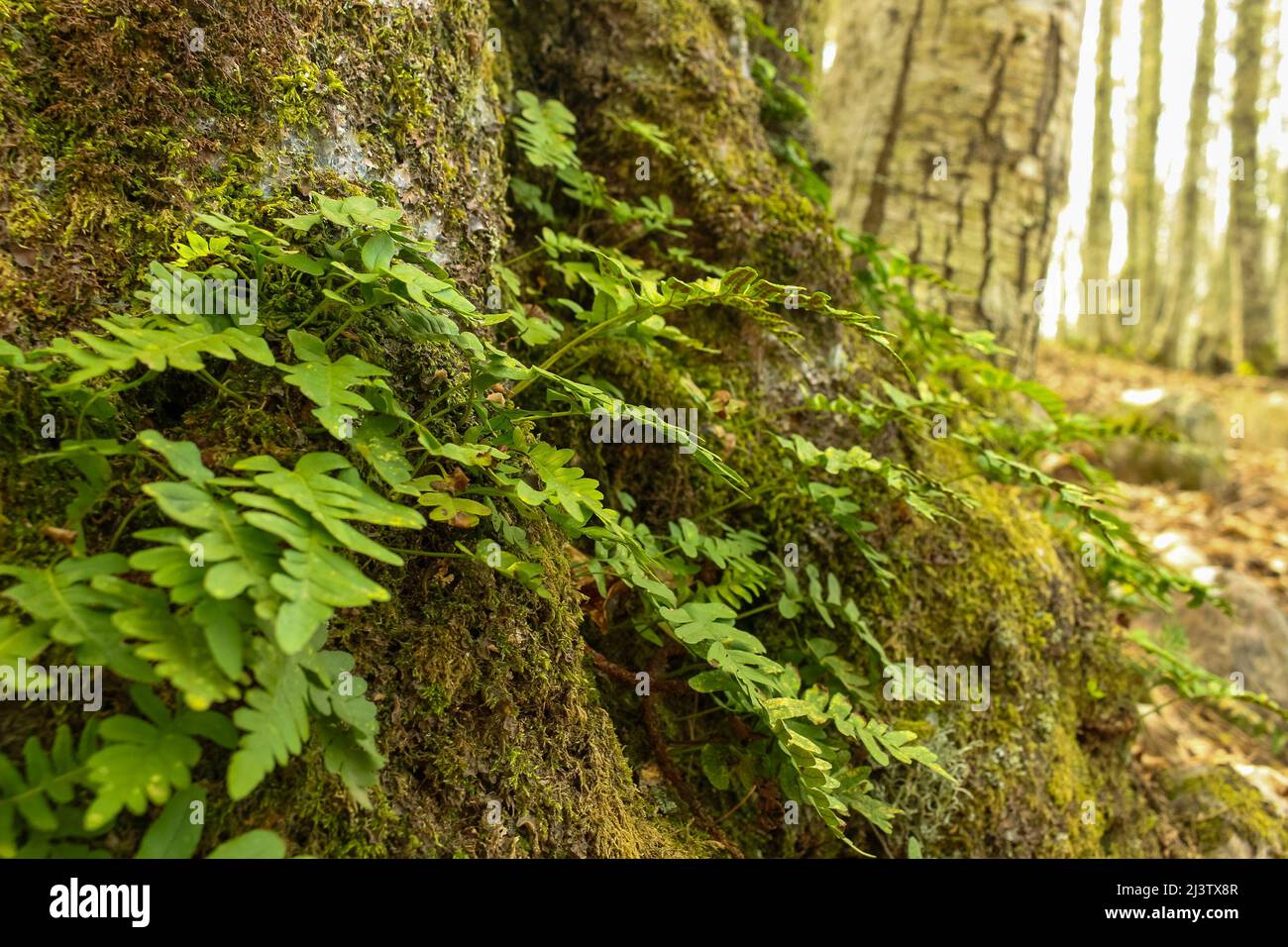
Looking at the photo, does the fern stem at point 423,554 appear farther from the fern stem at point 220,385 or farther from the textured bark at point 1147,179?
the textured bark at point 1147,179

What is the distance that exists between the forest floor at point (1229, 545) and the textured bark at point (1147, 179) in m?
6.75

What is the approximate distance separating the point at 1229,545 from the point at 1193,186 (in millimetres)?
13450

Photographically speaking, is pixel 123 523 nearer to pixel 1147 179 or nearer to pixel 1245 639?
pixel 1245 639

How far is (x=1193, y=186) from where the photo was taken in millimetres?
16188

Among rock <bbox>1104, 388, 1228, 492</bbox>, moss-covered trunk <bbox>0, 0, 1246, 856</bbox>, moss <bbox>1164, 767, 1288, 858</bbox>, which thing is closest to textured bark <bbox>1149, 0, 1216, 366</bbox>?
rock <bbox>1104, 388, 1228, 492</bbox>

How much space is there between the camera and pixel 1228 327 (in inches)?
867

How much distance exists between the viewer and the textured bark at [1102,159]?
17.0 meters

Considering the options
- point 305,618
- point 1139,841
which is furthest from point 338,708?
point 1139,841

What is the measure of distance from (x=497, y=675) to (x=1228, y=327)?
1041 inches

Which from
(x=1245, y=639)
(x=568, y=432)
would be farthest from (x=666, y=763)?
(x=1245, y=639)

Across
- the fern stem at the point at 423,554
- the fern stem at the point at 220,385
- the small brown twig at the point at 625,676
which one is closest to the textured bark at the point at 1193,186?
the small brown twig at the point at 625,676

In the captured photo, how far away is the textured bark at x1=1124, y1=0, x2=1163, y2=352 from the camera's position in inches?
705
